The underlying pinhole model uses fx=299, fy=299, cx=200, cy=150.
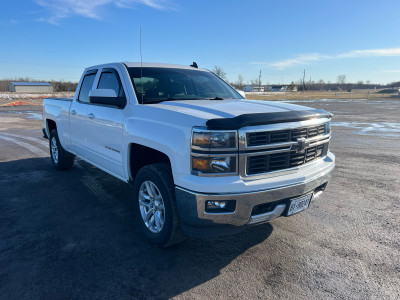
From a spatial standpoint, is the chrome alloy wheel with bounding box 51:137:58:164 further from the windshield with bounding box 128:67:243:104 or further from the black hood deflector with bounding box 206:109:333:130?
the black hood deflector with bounding box 206:109:333:130

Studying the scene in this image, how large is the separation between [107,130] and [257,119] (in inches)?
86.7

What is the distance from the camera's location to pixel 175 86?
13.6 ft

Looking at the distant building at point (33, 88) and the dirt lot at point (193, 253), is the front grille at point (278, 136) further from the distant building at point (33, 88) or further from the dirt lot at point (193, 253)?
the distant building at point (33, 88)

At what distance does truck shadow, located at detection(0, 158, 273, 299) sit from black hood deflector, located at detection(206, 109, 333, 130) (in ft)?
4.55

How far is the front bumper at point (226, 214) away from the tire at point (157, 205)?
0.19 meters

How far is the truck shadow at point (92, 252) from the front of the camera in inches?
103

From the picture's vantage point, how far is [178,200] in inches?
108

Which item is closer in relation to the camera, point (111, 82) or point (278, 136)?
point (278, 136)

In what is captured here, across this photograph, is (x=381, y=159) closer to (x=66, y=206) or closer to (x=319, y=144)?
(x=319, y=144)

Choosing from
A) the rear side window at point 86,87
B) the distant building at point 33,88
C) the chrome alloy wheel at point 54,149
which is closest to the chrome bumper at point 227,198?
the rear side window at point 86,87

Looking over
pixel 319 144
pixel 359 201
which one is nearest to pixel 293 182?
pixel 319 144

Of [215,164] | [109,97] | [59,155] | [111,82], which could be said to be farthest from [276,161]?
[59,155]

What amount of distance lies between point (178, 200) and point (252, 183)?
69 cm

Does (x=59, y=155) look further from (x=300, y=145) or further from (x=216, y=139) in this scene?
(x=300, y=145)
